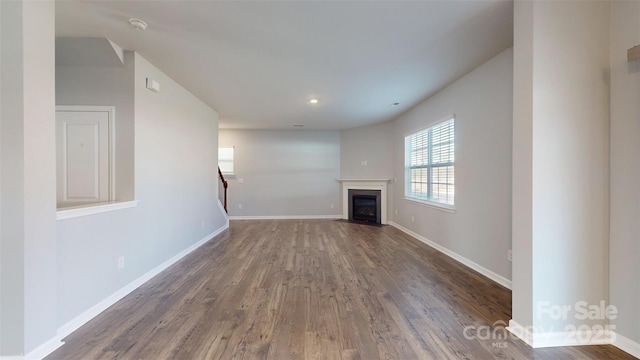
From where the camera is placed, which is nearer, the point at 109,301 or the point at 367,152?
the point at 109,301

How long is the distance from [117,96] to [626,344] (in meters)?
4.71

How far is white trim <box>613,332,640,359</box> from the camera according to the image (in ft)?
5.58

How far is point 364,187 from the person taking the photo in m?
6.93

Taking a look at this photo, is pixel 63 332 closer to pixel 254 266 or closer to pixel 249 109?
pixel 254 266

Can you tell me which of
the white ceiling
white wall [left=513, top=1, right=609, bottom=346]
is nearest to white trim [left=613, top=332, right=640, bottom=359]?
white wall [left=513, top=1, right=609, bottom=346]

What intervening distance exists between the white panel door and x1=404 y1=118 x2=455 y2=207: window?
432 cm

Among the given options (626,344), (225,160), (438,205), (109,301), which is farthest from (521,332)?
(225,160)

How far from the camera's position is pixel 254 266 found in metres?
3.47

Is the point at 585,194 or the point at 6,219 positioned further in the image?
the point at 585,194

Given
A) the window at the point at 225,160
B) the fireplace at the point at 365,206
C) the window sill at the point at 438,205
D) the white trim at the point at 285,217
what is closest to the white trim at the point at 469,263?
the window sill at the point at 438,205

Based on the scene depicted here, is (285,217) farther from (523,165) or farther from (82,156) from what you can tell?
(523,165)

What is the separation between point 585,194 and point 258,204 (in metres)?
6.61

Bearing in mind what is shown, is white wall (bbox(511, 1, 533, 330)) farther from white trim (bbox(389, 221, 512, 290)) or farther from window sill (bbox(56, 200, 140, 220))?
window sill (bbox(56, 200, 140, 220))

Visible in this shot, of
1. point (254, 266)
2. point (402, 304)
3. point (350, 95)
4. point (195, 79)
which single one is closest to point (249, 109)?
point (195, 79)
